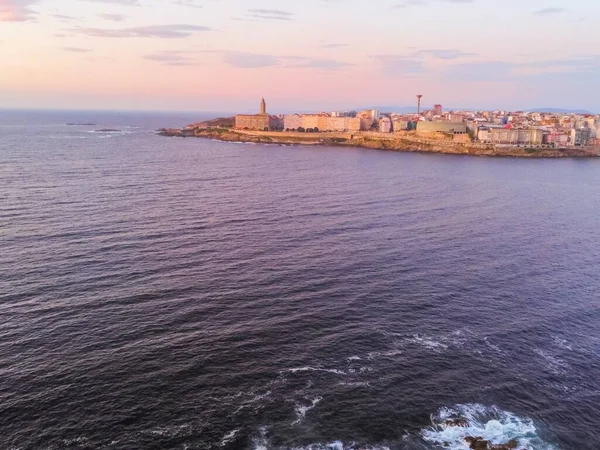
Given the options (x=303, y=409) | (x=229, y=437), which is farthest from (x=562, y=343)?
(x=229, y=437)

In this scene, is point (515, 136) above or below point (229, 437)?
above

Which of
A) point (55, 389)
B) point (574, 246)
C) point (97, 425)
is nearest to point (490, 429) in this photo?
point (97, 425)

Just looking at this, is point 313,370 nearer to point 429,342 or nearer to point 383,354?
point 383,354

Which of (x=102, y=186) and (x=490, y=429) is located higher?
(x=102, y=186)

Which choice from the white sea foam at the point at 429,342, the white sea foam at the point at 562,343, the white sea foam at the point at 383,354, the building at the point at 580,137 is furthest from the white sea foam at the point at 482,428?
the building at the point at 580,137

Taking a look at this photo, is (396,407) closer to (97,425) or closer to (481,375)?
(481,375)

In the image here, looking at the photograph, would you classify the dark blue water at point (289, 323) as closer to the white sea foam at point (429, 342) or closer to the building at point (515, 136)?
the white sea foam at point (429, 342)
